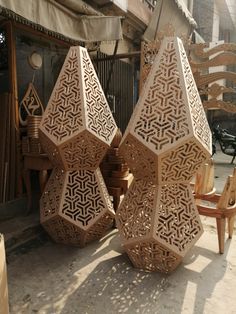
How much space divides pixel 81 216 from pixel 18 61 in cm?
257

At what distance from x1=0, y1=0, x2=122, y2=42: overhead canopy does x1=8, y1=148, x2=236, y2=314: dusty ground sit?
2612 mm

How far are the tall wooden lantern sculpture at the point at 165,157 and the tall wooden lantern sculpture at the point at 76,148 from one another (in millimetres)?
460

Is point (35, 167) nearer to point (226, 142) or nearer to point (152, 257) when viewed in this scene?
point (152, 257)

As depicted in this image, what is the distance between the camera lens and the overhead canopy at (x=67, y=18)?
303 centimetres

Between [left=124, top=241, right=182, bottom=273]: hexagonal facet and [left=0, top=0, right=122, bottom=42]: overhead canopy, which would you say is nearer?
[left=124, top=241, right=182, bottom=273]: hexagonal facet

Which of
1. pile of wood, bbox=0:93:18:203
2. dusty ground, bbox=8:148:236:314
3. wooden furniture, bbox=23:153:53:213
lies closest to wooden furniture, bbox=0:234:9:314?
dusty ground, bbox=8:148:236:314

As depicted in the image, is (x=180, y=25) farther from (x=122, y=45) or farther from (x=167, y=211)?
(x=167, y=211)

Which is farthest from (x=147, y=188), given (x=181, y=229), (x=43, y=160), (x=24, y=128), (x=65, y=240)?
(x=24, y=128)

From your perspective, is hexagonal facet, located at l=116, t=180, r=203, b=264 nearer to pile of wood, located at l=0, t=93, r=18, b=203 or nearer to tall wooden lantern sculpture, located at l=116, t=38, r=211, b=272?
tall wooden lantern sculpture, located at l=116, t=38, r=211, b=272

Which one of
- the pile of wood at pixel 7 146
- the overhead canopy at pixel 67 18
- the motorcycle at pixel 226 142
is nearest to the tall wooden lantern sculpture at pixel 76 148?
the overhead canopy at pixel 67 18

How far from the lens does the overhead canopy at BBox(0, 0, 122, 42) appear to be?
3028 mm

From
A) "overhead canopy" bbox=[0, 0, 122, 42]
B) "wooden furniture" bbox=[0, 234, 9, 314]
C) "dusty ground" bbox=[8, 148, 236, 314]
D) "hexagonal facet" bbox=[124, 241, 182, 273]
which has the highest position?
"overhead canopy" bbox=[0, 0, 122, 42]

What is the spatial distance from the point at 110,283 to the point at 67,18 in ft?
11.1

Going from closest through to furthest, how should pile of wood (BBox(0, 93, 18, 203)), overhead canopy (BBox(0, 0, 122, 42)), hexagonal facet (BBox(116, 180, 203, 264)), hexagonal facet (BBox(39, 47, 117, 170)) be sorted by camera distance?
hexagonal facet (BBox(116, 180, 203, 264))
hexagonal facet (BBox(39, 47, 117, 170))
overhead canopy (BBox(0, 0, 122, 42))
pile of wood (BBox(0, 93, 18, 203))
